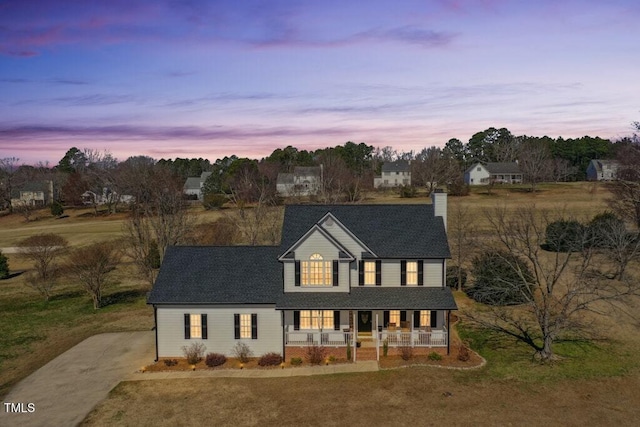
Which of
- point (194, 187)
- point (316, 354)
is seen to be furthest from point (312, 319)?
point (194, 187)

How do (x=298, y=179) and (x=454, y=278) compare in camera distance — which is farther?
(x=298, y=179)

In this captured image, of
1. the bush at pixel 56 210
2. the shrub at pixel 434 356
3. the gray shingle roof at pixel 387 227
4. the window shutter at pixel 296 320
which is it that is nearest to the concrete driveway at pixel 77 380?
the window shutter at pixel 296 320

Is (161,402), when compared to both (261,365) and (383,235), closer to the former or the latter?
(261,365)

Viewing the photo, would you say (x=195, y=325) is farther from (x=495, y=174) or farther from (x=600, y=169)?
(x=600, y=169)

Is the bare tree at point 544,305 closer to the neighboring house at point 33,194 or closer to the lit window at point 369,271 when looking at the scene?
the lit window at point 369,271

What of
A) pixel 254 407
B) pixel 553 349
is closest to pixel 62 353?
pixel 254 407
